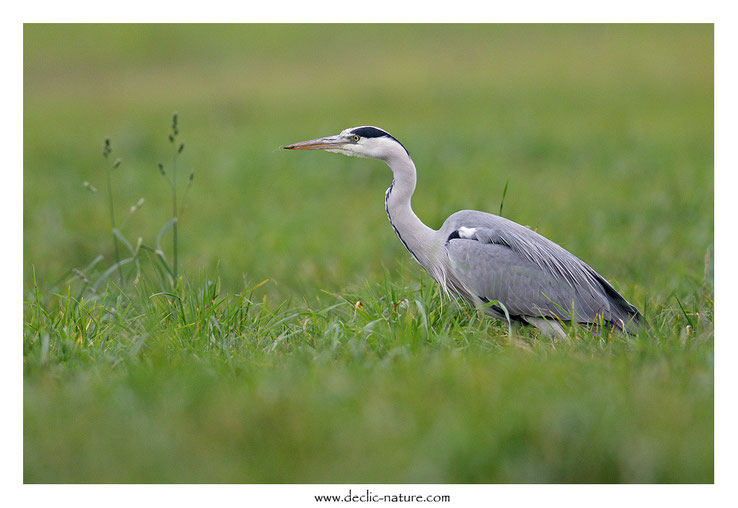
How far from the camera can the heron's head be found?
486cm

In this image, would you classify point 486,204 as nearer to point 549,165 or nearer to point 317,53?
point 549,165

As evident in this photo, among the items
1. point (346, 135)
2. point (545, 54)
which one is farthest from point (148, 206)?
point (545, 54)

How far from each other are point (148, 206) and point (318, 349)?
6.12 m

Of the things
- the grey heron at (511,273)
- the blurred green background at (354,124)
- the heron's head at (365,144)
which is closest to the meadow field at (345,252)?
the blurred green background at (354,124)

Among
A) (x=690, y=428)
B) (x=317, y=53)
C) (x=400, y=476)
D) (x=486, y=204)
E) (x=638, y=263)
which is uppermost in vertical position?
(x=317, y=53)

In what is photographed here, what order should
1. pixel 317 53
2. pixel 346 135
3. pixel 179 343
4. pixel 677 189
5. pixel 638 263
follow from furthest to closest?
pixel 317 53, pixel 677 189, pixel 638 263, pixel 346 135, pixel 179 343

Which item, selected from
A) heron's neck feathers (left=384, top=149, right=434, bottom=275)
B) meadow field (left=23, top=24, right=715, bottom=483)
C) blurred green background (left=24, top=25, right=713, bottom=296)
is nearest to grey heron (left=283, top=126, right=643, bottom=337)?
heron's neck feathers (left=384, top=149, right=434, bottom=275)

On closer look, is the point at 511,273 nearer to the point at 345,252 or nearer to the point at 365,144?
the point at 365,144

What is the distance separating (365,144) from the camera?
4.92 metres

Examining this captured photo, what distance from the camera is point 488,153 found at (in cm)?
1072

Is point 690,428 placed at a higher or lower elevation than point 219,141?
lower

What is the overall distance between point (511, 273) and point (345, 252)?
282 centimetres

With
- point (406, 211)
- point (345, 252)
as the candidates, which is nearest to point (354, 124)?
point (345, 252)

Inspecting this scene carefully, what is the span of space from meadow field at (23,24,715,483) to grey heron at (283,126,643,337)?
21 cm
